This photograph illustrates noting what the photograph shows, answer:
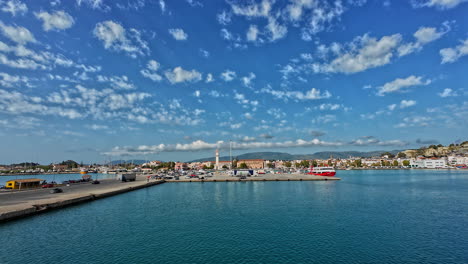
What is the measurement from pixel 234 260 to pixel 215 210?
19.0m

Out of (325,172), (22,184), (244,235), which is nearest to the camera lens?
(244,235)

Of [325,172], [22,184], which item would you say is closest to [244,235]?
[22,184]

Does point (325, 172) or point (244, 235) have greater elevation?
point (325, 172)

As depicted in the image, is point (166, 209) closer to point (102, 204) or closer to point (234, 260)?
point (102, 204)

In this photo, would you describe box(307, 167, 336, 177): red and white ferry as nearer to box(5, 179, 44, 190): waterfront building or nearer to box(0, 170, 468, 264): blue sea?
box(0, 170, 468, 264): blue sea

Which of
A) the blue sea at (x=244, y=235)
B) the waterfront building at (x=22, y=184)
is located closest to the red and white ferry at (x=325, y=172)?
the blue sea at (x=244, y=235)

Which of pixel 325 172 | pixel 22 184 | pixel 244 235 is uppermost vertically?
pixel 22 184

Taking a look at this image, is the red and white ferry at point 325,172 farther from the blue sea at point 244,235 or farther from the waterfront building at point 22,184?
the waterfront building at point 22,184

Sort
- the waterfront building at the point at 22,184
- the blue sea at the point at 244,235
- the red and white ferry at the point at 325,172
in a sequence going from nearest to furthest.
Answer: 1. the blue sea at the point at 244,235
2. the waterfront building at the point at 22,184
3. the red and white ferry at the point at 325,172

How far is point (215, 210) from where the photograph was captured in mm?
35906

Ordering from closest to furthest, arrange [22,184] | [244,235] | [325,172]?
[244,235], [22,184], [325,172]

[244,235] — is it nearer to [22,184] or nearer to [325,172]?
[22,184]

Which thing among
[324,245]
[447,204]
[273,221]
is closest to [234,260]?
[324,245]

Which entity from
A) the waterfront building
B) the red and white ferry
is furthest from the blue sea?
the red and white ferry
